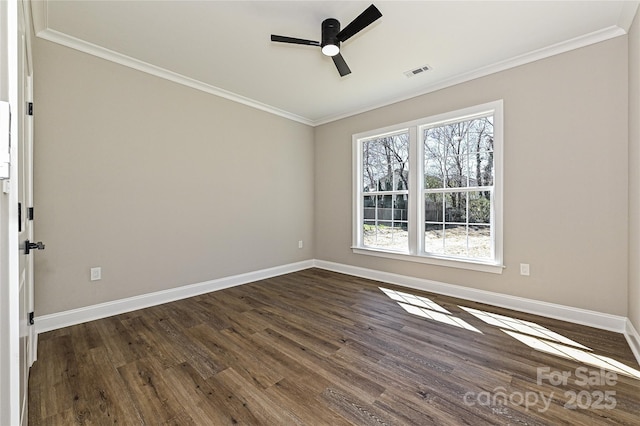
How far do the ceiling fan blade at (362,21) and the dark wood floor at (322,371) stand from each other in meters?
2.50

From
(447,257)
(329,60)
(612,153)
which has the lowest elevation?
(447,257)

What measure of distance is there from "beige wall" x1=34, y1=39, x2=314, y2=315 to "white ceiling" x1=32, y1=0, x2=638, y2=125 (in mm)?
324

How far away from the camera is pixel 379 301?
3285 mm

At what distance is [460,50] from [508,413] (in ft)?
10.1

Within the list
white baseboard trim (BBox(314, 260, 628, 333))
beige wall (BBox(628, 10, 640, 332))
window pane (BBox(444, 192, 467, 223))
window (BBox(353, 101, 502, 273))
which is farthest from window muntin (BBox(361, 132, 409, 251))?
beige wall (BBox(628, 10, 640, 332))

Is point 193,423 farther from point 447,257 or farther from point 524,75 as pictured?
→ point 524,75

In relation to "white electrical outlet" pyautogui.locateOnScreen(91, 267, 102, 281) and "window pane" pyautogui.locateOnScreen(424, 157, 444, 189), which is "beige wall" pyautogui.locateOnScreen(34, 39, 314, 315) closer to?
"white electrical outlet" pyautogui.locateOnScreen(91, 267, 102, 281)

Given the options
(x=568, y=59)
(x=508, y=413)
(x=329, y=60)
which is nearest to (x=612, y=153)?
(x=568, y=59)

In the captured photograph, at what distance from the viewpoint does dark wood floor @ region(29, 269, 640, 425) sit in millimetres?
1534

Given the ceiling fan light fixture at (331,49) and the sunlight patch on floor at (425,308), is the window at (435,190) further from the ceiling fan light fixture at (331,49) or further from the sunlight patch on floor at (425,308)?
the ceiling fan light fixture at (331,49)

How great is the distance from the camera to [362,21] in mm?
2055

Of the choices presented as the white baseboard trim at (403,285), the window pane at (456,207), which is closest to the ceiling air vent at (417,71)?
the window pane at (456,207)

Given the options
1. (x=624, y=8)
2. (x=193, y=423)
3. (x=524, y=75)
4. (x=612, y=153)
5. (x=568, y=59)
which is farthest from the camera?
(x=524, y=75)

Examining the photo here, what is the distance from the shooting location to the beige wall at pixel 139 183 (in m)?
2.55
